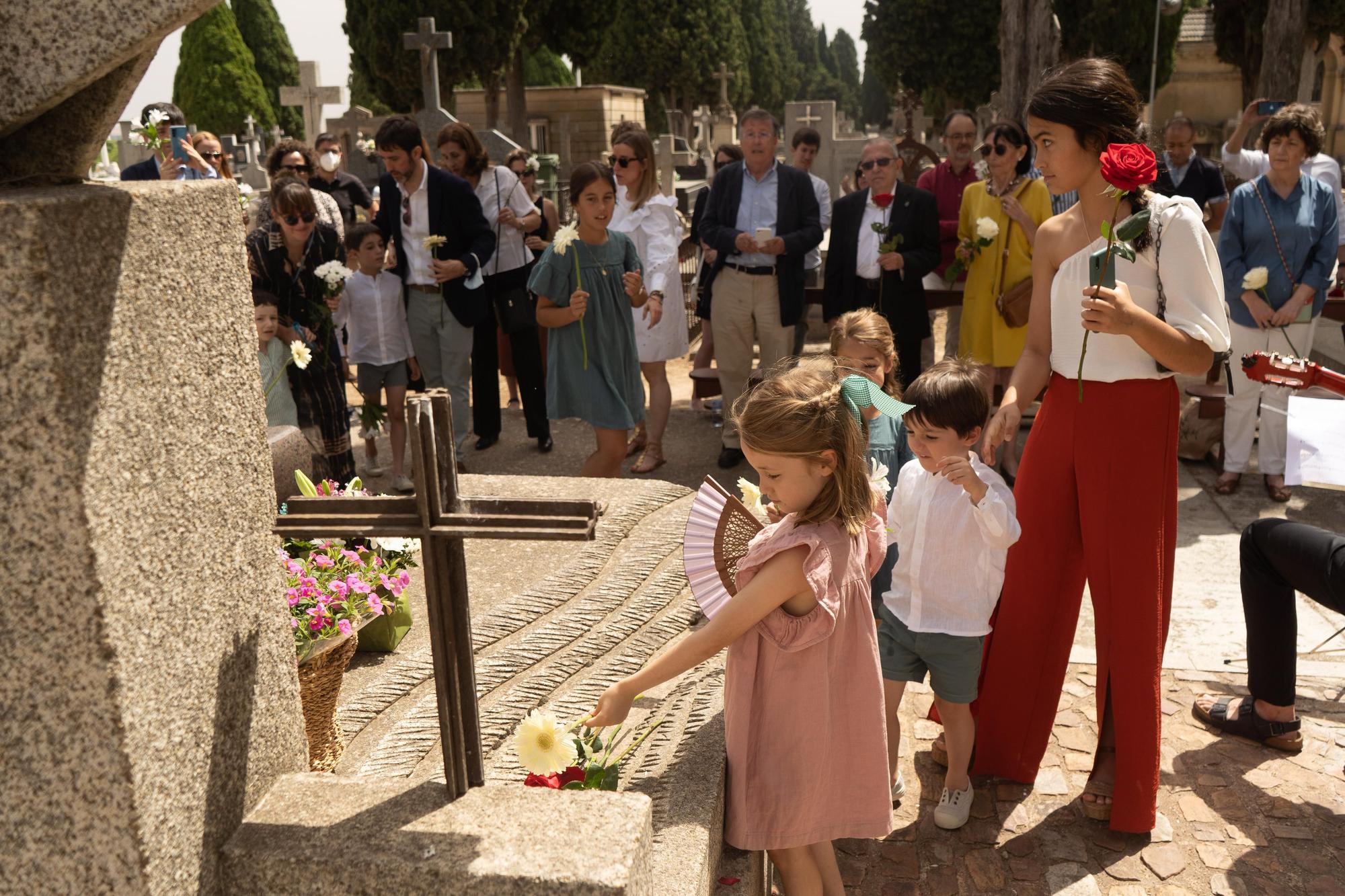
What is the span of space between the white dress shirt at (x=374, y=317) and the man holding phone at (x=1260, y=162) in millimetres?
5371

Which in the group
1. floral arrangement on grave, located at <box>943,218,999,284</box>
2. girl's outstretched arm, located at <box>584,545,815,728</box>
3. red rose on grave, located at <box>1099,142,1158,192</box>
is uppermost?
red rose on grave, located at <box>1099,142,1158,192</box>

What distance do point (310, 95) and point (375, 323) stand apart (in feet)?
55.3

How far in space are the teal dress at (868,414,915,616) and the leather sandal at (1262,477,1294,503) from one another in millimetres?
3449

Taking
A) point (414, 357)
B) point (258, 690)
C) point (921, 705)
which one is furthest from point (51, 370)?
point (414, 357)

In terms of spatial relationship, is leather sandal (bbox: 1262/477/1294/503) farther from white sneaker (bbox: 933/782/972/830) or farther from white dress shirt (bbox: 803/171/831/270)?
white sneaker (bbox: 933/782/972/830)

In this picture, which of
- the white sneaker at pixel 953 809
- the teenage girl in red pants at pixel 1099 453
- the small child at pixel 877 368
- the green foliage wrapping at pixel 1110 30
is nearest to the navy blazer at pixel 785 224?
the small child at pixel 877 368

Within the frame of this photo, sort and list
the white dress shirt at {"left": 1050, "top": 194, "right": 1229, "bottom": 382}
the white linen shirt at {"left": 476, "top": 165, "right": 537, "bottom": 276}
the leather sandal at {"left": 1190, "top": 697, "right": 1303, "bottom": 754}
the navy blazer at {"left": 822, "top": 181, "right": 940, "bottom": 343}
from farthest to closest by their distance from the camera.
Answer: the white linen shirt at {"left": 476, "top": 165, "right": 537, "bottom": 276} < the navy blazer at {"left": 822, "top": 181, "right": 940, "bottom": 343} < the leather sandal at {"left": 1190, "top": 697, "right": 1303, "bottom": 754} < the white dress shirt at {"left": 1050, "top": 194, "right": 1229, "bottom": 382}

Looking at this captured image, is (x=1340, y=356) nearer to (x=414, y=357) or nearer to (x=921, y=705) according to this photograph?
(x=921, y=705)

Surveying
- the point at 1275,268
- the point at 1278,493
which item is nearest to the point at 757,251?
the point at 1275,268

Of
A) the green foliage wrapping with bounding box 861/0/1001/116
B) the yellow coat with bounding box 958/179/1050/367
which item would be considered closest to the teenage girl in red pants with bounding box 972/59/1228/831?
the yellow coat with bounding box 958/179/1050/367

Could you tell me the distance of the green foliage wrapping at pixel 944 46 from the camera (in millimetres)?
32844

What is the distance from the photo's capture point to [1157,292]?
3232 millimetres

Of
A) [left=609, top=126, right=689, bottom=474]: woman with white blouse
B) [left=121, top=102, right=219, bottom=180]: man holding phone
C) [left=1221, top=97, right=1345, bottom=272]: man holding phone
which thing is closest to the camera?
[left=121, top=102, right=219, bottom=180]: man holding phone

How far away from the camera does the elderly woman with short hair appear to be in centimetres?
579
